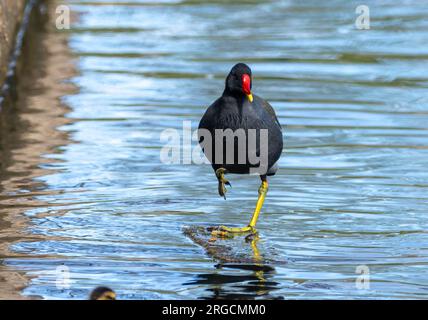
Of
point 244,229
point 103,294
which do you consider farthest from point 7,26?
point 103,294

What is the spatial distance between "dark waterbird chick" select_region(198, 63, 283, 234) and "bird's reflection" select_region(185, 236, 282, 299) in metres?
0.61

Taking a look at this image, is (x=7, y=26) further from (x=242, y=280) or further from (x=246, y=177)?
(x=242, y=280)

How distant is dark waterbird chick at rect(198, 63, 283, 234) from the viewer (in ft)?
26.6

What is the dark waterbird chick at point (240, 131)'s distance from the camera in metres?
8.09

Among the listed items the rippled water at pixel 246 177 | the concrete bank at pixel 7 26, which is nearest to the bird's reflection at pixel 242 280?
the rippled water at pixel 246 177

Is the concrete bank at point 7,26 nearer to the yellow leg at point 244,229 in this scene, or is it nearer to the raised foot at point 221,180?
the raised foot at point 221,180

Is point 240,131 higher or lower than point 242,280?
higher

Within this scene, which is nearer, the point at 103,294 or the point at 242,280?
the point at 103,294

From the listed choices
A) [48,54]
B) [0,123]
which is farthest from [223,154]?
[48,54]

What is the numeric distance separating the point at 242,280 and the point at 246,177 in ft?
8.92

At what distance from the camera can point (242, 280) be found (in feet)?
23.8

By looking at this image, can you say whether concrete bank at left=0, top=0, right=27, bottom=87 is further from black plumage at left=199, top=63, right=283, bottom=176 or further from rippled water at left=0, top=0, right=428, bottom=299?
black plumage at left=199, top=63, right=283, bottom=176

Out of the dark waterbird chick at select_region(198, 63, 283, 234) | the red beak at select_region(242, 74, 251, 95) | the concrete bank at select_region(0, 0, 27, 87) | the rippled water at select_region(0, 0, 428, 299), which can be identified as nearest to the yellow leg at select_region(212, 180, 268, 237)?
the dark waterbird chick at select_region(198, 63, 283, 234)
